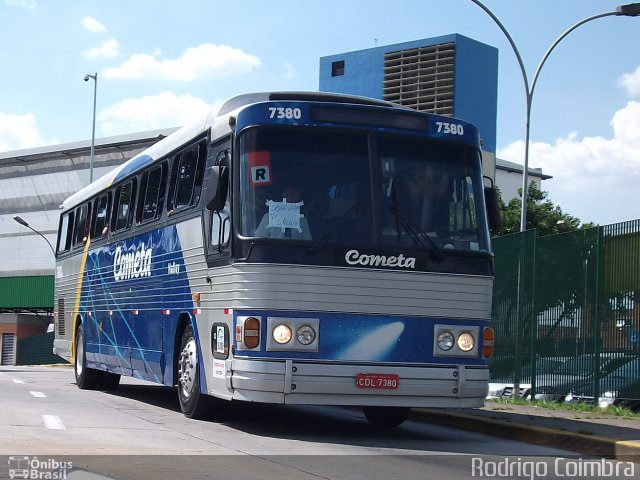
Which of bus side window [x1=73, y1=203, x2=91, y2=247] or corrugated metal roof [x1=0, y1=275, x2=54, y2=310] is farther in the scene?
corrugated metal roof [x1=0, y1=275, x2=54, y2=310]

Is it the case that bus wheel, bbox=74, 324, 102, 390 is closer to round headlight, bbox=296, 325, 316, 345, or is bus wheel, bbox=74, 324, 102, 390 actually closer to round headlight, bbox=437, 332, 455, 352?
round headlight, bbox=296, 325, 316, 345

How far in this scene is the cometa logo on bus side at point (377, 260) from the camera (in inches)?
432

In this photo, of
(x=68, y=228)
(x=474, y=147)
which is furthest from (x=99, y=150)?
(x=474, y=147)

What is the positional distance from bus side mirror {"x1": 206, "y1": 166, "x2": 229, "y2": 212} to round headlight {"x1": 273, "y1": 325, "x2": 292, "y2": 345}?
59.2 inches

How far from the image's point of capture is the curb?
10.7 meters

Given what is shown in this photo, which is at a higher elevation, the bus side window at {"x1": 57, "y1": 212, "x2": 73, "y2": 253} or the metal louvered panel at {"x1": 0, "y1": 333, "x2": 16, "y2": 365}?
the bus side window at {"x1": 57, "y1": 212, "x2": 73, "y2": 253}

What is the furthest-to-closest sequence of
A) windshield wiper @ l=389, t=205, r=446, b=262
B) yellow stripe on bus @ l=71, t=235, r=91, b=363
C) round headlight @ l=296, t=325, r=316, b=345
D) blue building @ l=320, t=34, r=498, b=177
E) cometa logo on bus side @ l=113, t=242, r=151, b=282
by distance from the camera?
blue building @ l=320, t=34, r=498, b=177 < yellow stripe on bus @ l=71, t=235, r=91, b=363 < cometa logo on bus side @ l=113, t=242, r=151, b=282 < windshield wiper @ l=389, t=205, r=446, b=262 < round headlight @ l=296, t=325, r=316, b=345

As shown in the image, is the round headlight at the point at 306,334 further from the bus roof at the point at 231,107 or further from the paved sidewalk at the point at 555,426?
the paved sidewalk at the point at 555,426

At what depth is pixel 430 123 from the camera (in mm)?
11672

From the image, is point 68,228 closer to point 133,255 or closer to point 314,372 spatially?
point 133,255

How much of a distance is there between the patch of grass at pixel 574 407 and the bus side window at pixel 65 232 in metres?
9.88

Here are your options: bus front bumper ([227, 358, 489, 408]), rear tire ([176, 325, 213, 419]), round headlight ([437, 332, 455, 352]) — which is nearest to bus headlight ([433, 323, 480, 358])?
round headlight ([437, 332, 455, 352])

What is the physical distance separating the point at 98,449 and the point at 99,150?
65.1 meters

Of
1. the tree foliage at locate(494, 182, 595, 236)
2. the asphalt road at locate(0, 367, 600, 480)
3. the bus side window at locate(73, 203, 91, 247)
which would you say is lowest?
the asphalt road at locate(0, 367, 600, 480)
